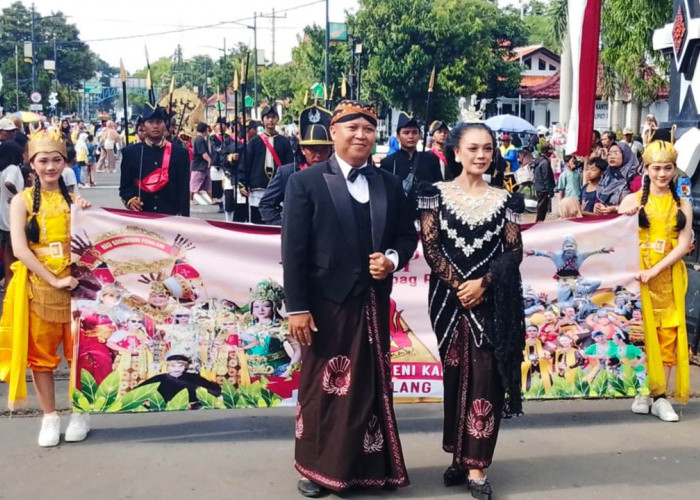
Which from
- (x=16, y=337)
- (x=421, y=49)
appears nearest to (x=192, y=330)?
(x=16, y=337)

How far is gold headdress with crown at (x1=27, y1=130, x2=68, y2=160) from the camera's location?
5105 millimetres

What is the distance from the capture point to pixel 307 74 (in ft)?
168

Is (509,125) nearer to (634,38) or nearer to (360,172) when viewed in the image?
(634,38)

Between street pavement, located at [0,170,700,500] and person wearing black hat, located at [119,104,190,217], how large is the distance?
195 centimetres

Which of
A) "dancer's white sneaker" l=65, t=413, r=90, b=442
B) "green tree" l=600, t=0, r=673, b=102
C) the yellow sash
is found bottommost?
"dancer's white sneaker" l=65, t=413, r=90, b=442

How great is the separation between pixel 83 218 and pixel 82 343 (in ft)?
2.28

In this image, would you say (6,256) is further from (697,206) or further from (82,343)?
(697,206)

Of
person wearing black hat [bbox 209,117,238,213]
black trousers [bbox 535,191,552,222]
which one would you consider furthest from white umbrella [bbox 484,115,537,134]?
person wearing black hat [bbox 209,117,238,213]

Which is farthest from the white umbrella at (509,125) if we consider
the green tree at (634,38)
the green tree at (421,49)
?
the green tree at (421,49)

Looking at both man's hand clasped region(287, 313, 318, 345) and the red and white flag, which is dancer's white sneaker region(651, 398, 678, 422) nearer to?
the red and white flag

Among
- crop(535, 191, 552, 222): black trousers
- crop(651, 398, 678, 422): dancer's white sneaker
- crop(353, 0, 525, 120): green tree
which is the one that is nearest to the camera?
crop(651, 398, 678, 422): dancer's white sneaker

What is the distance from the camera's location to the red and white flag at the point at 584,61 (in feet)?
19.5

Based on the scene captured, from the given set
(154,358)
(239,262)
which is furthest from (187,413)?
(239,262)

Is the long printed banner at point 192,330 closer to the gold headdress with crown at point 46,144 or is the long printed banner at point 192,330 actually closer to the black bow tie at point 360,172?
the gold headdress with crown at point 46,144
